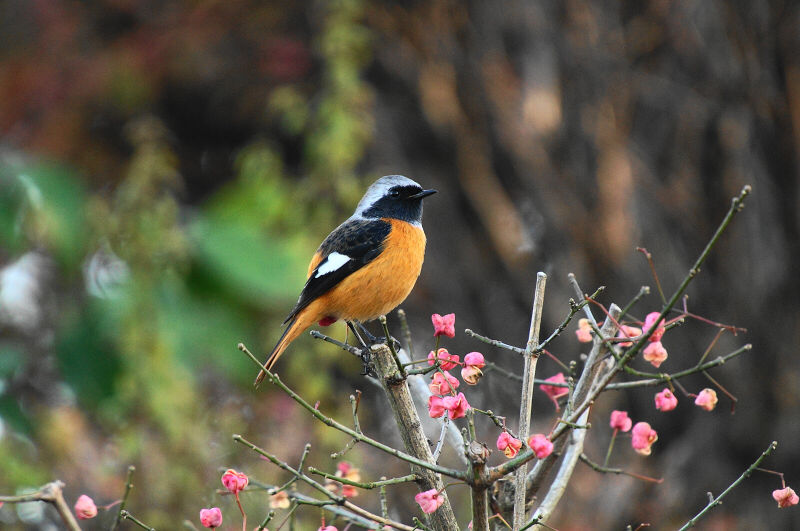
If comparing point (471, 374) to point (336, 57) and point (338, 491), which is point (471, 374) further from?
point (336, 57)

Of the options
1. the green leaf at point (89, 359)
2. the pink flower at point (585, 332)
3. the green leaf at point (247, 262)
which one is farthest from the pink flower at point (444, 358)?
the green leaf at point (89, 359)

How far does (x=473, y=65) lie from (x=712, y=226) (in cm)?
217

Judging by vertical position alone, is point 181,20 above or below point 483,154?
above

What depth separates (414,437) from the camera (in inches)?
71.7

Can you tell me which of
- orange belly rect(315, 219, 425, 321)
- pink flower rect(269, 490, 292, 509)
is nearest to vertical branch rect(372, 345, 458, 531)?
pink flower rect(269, 490, 292, 509)

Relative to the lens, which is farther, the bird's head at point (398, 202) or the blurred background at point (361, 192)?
the blurred background at point (361, 192)

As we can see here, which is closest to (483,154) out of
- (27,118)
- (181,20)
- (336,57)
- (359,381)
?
(336,57)

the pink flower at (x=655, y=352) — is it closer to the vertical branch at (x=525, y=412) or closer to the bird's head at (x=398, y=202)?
the vertical branch at (x=525, y=412)

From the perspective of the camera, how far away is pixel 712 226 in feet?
20.3

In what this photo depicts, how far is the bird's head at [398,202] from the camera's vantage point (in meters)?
3.69

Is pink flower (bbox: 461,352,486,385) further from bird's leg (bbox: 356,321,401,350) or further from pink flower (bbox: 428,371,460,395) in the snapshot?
bird's leg (bbox: 356,321,401,350)

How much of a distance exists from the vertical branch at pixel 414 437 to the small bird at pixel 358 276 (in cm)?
121

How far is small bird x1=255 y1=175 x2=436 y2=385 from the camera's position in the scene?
3.24 meters

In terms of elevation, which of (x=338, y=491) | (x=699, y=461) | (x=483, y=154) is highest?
(x=338, y=491)
